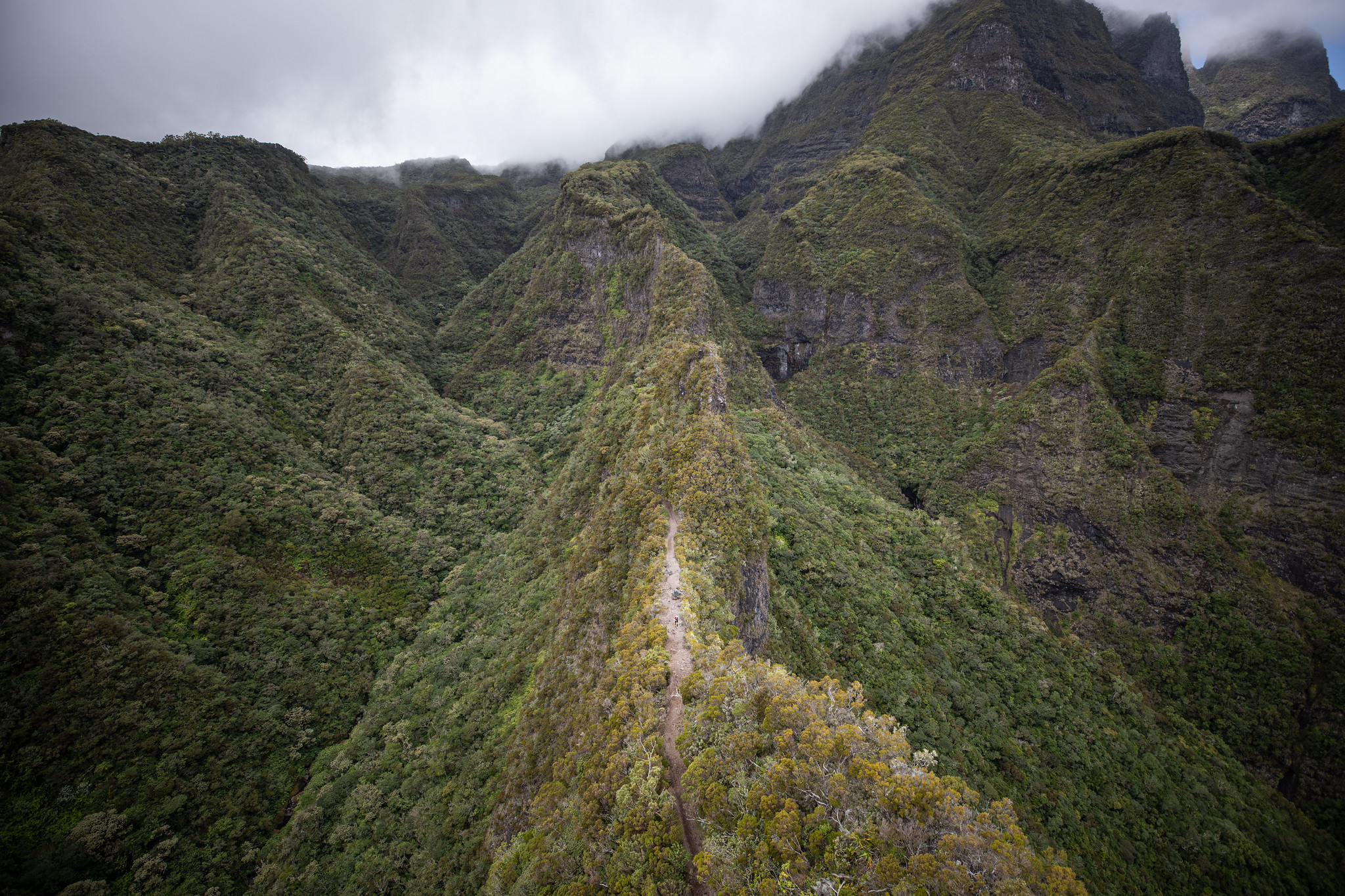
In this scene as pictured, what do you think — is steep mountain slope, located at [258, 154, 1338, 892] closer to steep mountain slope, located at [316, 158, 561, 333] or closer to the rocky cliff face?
steep mountain slope, located at [316, 158, 561, 333]

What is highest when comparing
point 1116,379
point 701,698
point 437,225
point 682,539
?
point 437,225

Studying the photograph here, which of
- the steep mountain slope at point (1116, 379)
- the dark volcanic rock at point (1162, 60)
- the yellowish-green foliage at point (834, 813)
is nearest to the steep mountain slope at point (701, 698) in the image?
the yellowish-green foliage at point (834, 813)

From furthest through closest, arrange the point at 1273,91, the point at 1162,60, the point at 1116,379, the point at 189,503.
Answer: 1. the point at 1162,60
2. the point at 1273,91
3. the point at 1116,379
4. the point at 189,503

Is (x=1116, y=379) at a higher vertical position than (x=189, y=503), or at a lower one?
higher

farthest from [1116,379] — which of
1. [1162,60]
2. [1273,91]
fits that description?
[1162,60]

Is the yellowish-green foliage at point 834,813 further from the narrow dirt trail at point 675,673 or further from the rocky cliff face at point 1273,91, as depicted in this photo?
the rocky cliff face at point 1273,91

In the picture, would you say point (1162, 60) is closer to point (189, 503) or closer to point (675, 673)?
point (675, 673)
